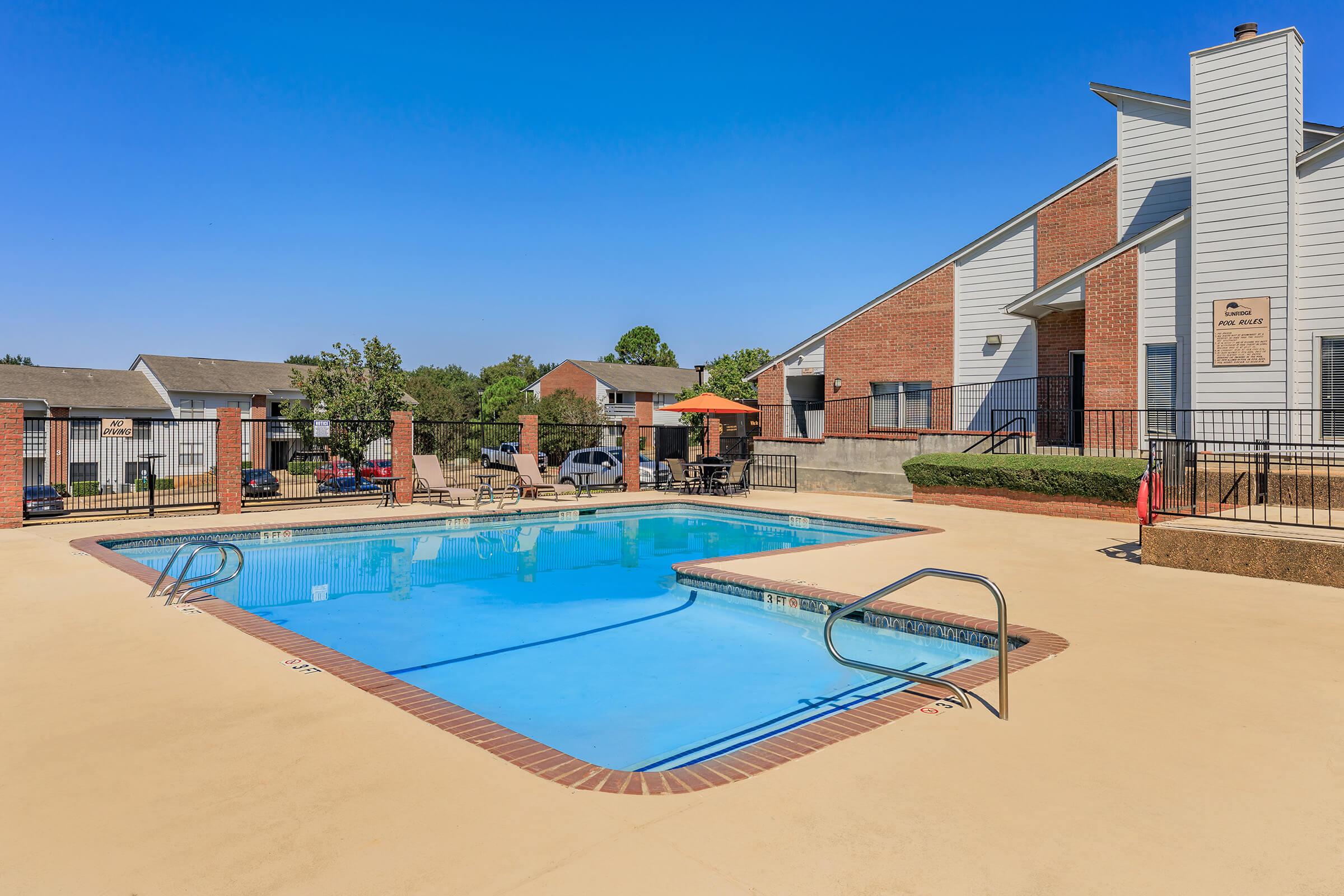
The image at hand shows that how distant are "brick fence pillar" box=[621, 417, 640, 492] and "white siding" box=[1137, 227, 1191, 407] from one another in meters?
11.6

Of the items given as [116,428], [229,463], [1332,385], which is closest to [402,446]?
[229,463]

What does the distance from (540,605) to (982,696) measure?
5.70 meters

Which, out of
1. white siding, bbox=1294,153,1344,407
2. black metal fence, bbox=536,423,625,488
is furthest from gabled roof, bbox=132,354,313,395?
white siding, bbox=1294,153,1344,407

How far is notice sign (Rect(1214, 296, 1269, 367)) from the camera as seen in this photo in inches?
550

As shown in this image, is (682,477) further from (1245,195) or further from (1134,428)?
(1245,195)

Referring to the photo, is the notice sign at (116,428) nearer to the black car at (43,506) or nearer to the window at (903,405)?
the black car at (43,506)

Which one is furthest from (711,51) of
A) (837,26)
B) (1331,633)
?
(1331,633)

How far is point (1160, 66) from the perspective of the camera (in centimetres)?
1895

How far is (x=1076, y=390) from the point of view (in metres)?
18.8

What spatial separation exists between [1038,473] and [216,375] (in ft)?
157

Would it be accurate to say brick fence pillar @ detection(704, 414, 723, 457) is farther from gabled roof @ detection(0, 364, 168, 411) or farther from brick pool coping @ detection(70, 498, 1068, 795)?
gabled roof @ detection(0, 364, 168, 411)

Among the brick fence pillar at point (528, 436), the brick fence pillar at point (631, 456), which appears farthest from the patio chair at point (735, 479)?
the brick fence pillar at point (528, 436)

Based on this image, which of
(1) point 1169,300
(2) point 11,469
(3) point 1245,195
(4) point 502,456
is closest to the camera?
(2) point 11,469

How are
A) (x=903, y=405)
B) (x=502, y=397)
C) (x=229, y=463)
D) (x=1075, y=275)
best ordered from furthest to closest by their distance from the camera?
(x=502, y=397)
(x=903, y=405)
(x=1075, y=275)
(x=229, y=463)
